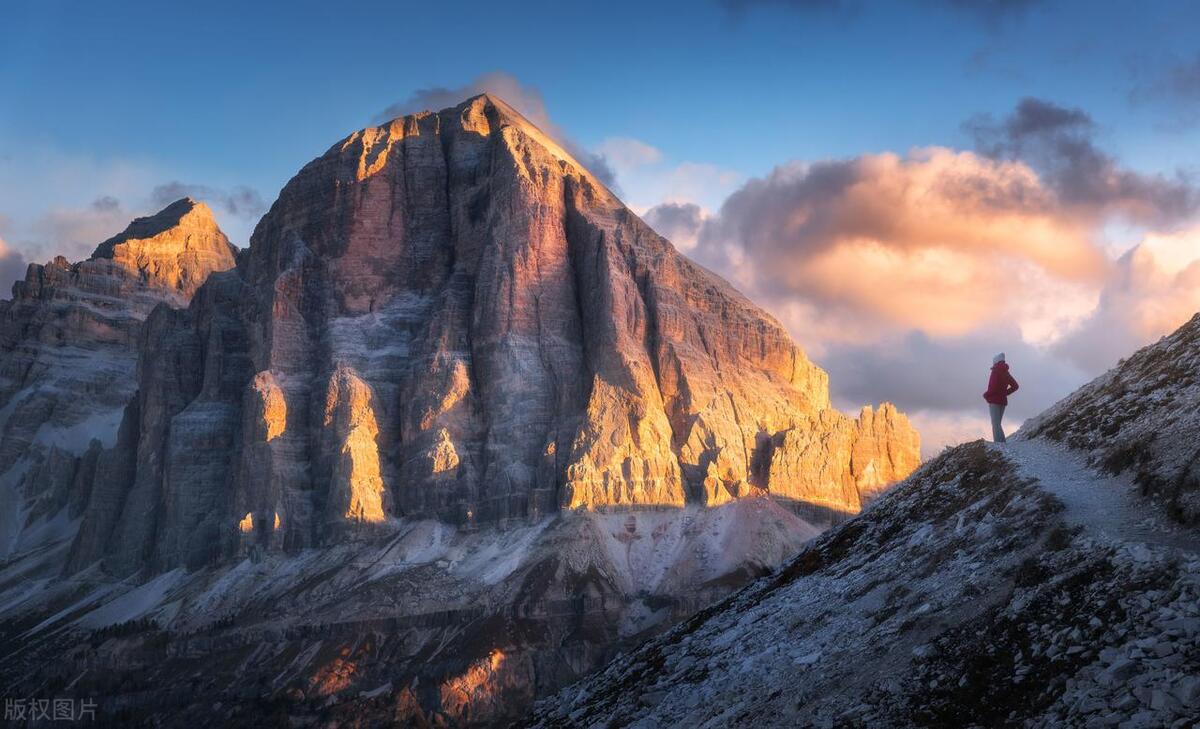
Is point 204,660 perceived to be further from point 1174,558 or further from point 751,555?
point 1174,558

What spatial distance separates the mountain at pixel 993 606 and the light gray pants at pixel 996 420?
0.94 meters

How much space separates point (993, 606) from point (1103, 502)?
5.01m

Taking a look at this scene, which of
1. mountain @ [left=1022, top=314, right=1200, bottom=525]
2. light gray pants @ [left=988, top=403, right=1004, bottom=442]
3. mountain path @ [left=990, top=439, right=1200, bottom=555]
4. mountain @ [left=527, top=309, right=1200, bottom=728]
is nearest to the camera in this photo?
mountain @ [left=527, top=309, right=1200, bottom=728]

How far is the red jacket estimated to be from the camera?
46.8 m

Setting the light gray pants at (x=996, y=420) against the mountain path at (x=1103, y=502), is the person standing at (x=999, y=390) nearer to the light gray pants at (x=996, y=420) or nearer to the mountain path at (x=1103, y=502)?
the light gray pants at (x=996, y=420)

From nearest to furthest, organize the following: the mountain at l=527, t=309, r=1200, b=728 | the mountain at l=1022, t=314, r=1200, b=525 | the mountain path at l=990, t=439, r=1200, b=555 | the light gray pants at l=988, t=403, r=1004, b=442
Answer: the mountain at l=527, t=309, r=1200, b=728 < the mountain path at l=990, t=439, r=1200, b=555 < the mountain at l=1022, t=314, r=1200, b=525 < the light gray pants at l=988, t=403, r=1004, b=442

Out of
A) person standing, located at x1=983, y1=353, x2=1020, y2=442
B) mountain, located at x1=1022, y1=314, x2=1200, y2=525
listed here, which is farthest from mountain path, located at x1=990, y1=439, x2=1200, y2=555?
person standing, located at x1=983, y1=353, x2=1020, y2=442

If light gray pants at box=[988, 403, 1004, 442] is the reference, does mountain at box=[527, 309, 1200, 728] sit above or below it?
below

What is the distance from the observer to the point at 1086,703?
2370cm

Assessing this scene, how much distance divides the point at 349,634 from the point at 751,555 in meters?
62.2

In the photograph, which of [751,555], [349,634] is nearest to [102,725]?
[349,634]

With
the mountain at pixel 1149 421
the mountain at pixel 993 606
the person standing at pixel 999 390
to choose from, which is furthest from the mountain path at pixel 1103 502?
the person standing at pixel 999 390

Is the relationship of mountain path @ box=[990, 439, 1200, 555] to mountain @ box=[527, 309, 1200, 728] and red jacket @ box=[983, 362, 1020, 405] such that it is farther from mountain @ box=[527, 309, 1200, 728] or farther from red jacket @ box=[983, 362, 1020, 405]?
red jacket @ box=[983, 362, 1020, 405]

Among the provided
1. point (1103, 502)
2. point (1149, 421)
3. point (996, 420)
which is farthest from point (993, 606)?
point (996, 420)
